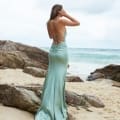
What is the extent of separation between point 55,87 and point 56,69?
31 centimetres

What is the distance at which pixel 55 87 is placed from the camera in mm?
7473

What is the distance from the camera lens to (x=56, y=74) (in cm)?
740

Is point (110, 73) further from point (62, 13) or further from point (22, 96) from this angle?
point (62, 13)

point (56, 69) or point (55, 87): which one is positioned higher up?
point (56, 69)

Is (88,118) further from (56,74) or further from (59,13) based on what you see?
(59,13)

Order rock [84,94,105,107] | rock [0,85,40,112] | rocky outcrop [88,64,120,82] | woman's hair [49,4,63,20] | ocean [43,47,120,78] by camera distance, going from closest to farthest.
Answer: woman's hair [49,4,63,20] → rock [0,85,40,112] → rock [84,94,105,107] → rocky outcrop [88,64,120,82] → ocean [43,47,120,78]

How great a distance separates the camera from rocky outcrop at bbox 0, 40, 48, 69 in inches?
642

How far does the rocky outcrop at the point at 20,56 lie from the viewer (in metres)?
16.3

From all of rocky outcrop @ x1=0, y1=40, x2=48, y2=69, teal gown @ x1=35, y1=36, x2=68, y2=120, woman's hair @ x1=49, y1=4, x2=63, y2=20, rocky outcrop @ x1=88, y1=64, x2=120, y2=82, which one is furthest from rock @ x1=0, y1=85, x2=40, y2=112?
rocky outcrop @ x1=88, y1=64, x2=120, y2=82

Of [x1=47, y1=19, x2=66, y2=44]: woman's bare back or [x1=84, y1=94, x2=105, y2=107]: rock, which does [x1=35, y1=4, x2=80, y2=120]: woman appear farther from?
[x1=84, y1=94, x2=105, y2=107]: rock

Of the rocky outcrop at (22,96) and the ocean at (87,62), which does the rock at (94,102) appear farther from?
the ocean at (87,62)

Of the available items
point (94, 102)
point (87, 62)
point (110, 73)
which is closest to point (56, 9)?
point (94, 102)

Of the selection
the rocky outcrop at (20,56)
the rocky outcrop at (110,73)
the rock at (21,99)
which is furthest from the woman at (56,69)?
the rocky outcrop at (110,73)

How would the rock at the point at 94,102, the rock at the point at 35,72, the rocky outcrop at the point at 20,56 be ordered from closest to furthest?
1. the rock at the point at 94,102
2. the rock at the point at 35,72
3. the rocky outcrop at the point at 20,56
